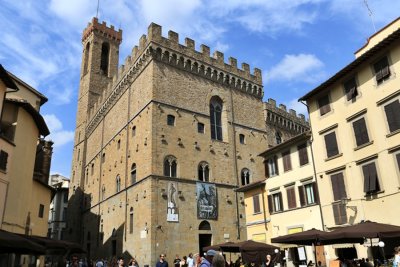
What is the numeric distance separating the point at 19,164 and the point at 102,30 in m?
34.8

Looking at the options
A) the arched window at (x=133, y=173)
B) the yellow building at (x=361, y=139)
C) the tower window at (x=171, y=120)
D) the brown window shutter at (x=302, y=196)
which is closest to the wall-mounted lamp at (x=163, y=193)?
the arched window at (x=133, y=173)

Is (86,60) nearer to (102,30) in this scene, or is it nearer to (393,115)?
(102,30)

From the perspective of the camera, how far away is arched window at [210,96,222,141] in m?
31.6

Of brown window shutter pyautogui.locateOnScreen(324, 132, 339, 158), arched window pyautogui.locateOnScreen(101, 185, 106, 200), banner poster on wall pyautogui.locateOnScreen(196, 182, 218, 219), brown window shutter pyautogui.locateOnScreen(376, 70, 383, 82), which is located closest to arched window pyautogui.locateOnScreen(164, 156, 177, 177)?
banner poster on wall pyautogui.locateOnScreen(196, 182, 218, 219)

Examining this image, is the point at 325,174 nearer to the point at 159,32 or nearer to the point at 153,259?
the point at 153,259

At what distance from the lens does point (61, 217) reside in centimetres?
5400

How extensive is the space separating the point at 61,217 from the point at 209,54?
35.5 metres

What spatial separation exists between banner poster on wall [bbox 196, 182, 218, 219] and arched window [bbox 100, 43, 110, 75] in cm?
2643

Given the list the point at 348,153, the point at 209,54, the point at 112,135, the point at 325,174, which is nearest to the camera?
the point at 348,153

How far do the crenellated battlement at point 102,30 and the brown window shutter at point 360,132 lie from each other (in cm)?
3954

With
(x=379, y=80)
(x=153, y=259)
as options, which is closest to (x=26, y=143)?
(x=153, y=259)

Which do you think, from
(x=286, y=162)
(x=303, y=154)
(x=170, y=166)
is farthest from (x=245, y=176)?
(x=303, y=154)

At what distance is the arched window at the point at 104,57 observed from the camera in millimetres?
48469

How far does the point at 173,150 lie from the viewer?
1105 inches
